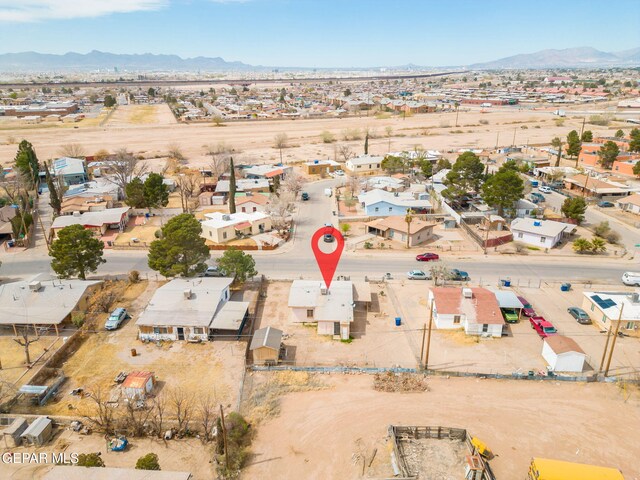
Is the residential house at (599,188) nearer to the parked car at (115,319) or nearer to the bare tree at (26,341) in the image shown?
the parked car at (115,319)

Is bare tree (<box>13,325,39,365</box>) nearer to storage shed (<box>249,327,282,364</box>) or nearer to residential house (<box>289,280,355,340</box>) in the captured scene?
storage shed (<box>249,327,282,364</box>)

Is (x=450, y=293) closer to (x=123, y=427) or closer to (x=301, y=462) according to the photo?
(x=301, y=462)

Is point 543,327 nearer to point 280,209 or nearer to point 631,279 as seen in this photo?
point 631,279

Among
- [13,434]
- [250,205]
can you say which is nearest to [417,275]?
[250,205]

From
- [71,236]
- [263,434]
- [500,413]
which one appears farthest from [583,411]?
[71,236]

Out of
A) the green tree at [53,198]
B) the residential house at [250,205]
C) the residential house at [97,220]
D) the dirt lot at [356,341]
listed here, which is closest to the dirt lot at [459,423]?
the dirt lot at [356,341]

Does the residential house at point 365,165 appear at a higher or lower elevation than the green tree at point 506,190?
lower
